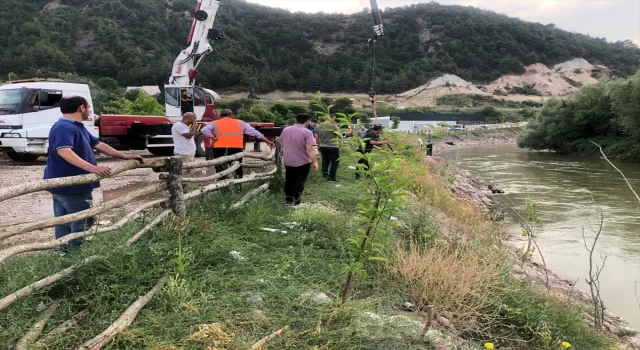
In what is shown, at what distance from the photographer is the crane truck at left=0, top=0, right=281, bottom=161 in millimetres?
11359

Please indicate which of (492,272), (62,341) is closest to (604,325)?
(492,272)

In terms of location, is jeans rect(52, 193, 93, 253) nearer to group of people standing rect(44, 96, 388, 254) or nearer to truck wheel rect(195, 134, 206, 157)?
group of people standing rect(44, 96, 388, 254)

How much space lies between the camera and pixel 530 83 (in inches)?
4825

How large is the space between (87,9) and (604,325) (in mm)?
87765

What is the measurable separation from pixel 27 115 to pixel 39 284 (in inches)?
407

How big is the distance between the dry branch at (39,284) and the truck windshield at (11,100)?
10.3 metres

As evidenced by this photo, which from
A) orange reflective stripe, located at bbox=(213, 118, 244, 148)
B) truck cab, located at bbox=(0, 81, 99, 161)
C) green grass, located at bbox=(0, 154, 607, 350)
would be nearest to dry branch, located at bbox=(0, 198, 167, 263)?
green grass, located at bbox=(0, 154, 607, 350)

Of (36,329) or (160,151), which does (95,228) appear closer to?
(36,329)

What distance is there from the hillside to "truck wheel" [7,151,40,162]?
3835 centimetres

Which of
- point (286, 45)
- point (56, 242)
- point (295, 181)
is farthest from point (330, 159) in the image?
point (286, 45)

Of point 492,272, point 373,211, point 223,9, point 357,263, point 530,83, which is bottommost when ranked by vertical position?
point 492,272

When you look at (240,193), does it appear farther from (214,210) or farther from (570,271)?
(570,271)

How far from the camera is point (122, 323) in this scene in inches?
114

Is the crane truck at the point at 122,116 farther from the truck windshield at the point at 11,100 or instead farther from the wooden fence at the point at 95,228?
the wooden fence at the point at 95,228
